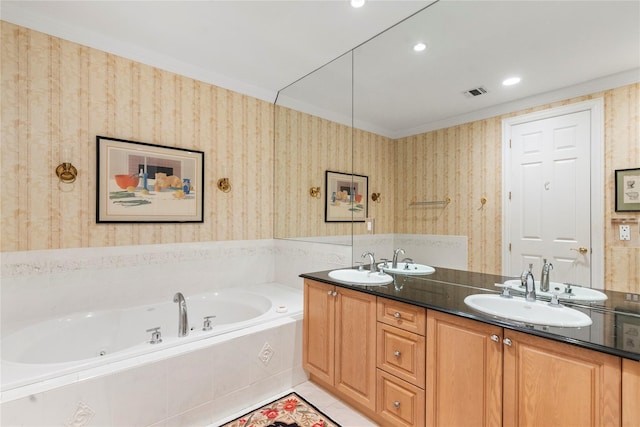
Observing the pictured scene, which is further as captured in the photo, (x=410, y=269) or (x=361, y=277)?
(x=361, y=277)

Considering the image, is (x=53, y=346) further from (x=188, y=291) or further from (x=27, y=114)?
(x=27, y=114)

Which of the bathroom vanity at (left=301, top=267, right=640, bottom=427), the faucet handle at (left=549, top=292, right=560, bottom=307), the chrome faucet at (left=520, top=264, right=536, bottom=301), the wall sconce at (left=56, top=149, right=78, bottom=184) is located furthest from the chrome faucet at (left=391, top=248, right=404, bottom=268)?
the wall sconce at (left=56, top=149, right=78, bottom=184)

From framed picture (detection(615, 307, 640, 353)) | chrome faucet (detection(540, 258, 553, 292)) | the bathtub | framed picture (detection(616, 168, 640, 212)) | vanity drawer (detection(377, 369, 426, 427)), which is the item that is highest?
framed picture (detection(616, 168, 640, 212))

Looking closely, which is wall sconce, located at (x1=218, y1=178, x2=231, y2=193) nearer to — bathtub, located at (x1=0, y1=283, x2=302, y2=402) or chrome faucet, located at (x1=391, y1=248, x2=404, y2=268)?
bathtub, located at (x1=0, y1=283, x2=302, y2=402)

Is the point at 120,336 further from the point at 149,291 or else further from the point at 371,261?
the point at 371,261

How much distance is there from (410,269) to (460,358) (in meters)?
0.82

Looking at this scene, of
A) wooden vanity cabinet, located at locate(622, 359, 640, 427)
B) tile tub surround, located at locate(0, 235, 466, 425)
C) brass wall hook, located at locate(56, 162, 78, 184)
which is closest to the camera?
wooden vanity cabinet, located at locate(622, 359, 640, 427)

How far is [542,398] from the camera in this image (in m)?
1.20

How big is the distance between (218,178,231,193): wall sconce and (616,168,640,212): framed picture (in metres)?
2.83

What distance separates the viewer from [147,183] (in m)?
2.58

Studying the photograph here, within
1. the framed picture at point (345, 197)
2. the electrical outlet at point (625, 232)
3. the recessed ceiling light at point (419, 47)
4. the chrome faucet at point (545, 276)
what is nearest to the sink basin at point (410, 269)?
the framed picture at point (345, 197)

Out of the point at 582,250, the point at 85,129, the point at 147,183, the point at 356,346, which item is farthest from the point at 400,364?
the point at 85,129

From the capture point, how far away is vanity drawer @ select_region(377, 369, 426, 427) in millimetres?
1612

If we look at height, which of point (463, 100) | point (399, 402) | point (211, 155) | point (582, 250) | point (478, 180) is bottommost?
point (399, 402)
